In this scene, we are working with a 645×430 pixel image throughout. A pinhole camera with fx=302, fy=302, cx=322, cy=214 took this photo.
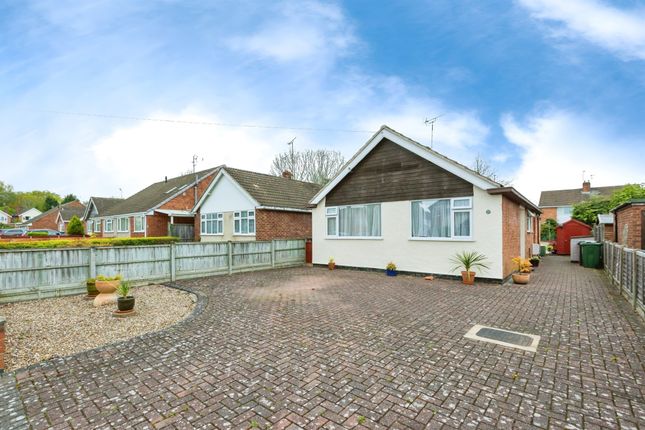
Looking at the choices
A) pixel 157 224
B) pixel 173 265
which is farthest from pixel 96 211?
pixel 173 265

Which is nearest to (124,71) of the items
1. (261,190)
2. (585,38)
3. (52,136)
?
(52,136)

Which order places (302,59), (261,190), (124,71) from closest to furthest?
(124,71) < (302,59) < (261,190)

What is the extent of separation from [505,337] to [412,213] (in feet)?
24.4

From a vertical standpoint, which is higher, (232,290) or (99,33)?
(99,33)

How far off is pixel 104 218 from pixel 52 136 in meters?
23.8

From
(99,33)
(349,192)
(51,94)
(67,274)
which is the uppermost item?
(99,33)

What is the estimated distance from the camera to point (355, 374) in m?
3.94

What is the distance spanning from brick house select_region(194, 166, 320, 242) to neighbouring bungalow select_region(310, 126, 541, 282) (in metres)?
3.20

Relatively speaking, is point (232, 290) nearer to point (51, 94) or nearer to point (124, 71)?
point (124, 71)

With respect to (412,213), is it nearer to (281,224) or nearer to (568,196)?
(281,224)

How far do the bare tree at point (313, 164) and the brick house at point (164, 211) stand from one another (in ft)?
38.8

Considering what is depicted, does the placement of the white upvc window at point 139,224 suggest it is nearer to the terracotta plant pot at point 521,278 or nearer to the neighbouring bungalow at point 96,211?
the neighbouring bungalow at point 96,211

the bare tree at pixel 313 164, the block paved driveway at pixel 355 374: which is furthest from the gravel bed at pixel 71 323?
the bare tree at pixel 313 164

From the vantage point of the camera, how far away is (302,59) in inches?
528
